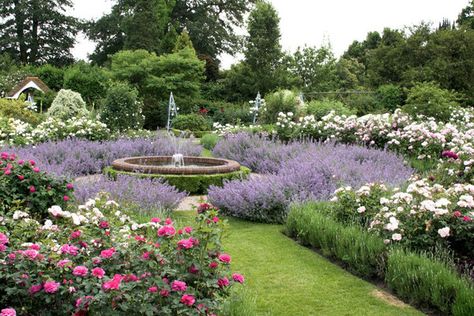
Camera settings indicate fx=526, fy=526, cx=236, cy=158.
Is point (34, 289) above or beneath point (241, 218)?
above

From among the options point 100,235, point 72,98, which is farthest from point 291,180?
point 72,98

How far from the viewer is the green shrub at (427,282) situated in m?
3.67

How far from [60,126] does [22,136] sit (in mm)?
1055

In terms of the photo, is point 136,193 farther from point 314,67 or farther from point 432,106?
point 314,67

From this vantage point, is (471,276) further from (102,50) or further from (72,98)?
(102,50)

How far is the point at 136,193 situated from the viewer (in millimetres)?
6660

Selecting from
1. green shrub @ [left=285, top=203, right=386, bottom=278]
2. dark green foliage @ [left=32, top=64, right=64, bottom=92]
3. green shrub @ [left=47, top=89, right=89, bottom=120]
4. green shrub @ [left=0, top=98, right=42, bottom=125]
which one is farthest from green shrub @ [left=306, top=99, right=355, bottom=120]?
dark green foliage @ [left=32, top=64, right=64, bottom=92]

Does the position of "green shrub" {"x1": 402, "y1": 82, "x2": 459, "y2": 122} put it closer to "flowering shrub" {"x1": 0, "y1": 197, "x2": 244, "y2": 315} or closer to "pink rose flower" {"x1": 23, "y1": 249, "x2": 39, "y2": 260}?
"flowering shrub" {"x1": 0, "y1": 197, "x2": 244, "y2": 315}

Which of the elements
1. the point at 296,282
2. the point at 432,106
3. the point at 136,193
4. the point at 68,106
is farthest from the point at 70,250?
the point at 68,106

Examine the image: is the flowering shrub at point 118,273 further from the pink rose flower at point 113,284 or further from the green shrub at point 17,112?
the green shrub at point 17,112

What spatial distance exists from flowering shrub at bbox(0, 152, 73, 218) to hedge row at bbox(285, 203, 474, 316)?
2572 millimetres

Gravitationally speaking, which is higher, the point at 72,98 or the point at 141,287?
the point at 72,98

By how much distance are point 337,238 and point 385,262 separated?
633 millimetres

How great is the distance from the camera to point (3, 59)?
30750 mm
